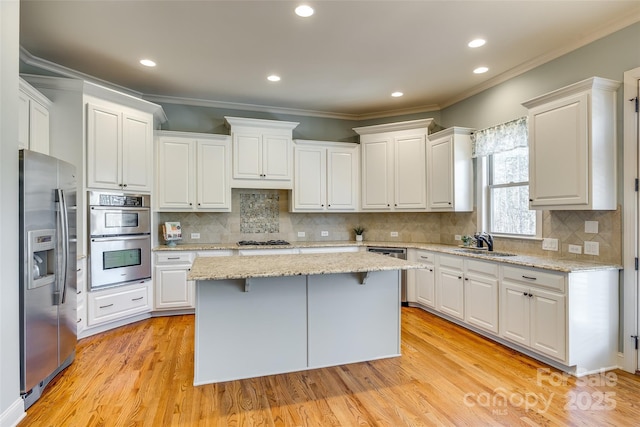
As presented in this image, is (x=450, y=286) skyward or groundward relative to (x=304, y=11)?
groundward

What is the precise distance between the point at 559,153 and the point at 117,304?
181 inches

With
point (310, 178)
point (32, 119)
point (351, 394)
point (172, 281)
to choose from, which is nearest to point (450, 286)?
point (351, 394)

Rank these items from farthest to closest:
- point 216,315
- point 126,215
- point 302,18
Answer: point 126,215 < point 302,18 < point 216,315

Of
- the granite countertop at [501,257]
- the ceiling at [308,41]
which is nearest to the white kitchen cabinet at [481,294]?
the granite countertop at [501,257]

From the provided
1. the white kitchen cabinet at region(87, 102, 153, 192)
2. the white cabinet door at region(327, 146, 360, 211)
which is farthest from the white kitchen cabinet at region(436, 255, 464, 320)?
the white kitchen cabinet at region(87, 102, 153, 192)

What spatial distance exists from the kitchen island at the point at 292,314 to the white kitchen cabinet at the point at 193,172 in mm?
1750

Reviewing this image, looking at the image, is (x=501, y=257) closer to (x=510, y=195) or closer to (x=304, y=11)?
(x=510, y=195)

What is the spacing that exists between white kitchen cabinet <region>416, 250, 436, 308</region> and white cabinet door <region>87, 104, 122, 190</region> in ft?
12.1

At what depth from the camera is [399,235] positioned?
5.21 m

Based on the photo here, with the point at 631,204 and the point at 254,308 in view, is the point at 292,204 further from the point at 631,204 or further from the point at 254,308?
the point at 631,204

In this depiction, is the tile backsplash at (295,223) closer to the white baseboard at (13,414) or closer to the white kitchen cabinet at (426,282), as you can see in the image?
the white kitchen cabinet at (426,282)

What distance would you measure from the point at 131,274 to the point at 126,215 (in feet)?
2.20

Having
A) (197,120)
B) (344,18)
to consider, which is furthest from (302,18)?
(197,120)

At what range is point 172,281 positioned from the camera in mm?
4164
